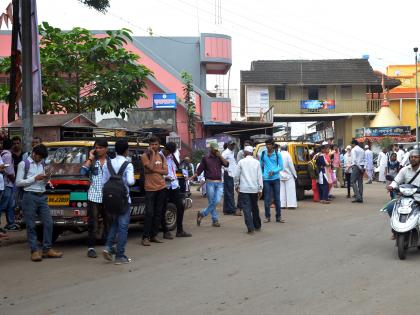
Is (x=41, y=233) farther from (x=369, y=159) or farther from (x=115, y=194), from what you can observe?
(x=369, y=159)

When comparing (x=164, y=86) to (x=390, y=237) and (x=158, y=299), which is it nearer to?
(x=390, y=237)

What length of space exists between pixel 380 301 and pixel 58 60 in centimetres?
1301

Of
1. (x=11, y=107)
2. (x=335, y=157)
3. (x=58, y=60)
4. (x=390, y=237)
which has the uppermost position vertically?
(x=58, y=60)

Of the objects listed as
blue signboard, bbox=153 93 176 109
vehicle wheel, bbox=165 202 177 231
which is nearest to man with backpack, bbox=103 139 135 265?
vehicle wheel, bbox=165 202 177 231

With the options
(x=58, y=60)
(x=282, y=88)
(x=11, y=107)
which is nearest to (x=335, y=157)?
(x=58, y=60)

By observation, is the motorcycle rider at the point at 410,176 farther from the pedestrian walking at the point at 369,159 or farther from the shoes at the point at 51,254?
the pedestrian walking at the point at 369,159

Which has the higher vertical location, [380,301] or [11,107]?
[11,107]

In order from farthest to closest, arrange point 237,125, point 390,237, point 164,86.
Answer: point 237,125 < point 164,86 < point 390,237

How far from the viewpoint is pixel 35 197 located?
8648mm

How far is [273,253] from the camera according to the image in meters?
9.20

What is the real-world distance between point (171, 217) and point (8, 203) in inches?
133

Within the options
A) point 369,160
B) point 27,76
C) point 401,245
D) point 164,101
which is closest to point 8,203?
point 27,76

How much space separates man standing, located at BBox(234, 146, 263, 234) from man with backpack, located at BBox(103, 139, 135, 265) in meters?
3.53

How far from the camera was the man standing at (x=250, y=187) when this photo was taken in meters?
11.5
